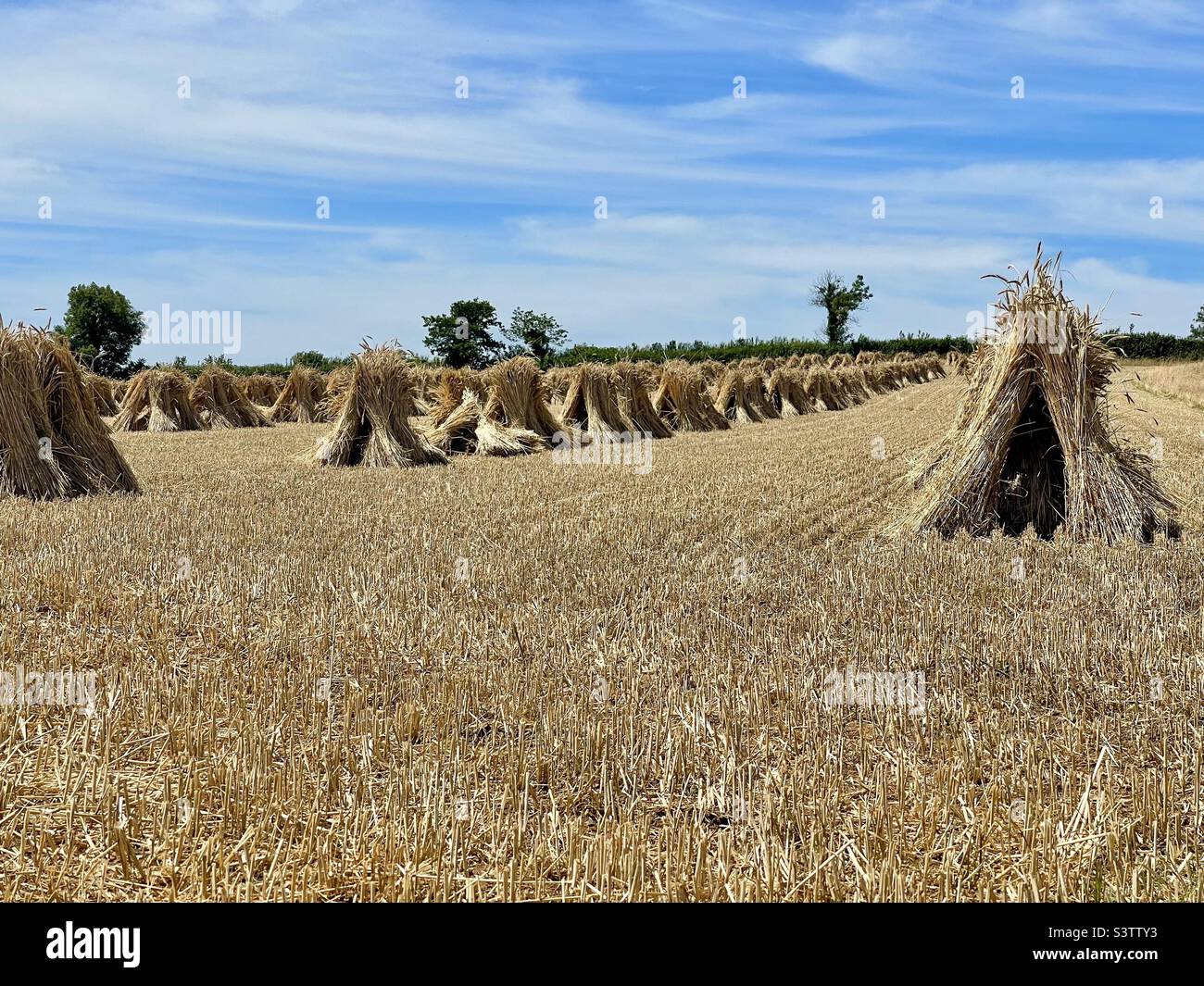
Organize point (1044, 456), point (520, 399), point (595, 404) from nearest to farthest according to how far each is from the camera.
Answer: point (1044, 456) → point (520, 399) → point (595, 404)

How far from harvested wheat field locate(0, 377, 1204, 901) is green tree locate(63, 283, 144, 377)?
5900cm

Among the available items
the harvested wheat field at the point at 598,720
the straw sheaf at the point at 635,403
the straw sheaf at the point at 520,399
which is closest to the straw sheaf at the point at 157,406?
the straw sheaf at the point at 520,399

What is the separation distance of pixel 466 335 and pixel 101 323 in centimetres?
2323

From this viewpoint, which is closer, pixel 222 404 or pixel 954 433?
pixel 954 433

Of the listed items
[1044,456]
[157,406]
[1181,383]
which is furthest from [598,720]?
[1181,383]

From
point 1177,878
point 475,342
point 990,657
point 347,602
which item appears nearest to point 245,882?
point 1177,878

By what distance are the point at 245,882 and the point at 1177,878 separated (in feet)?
8.11

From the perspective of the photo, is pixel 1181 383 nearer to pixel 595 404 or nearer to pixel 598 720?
pixel 595 404

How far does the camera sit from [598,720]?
3682mm

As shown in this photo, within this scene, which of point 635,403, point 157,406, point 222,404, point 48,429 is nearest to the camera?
point 48,429

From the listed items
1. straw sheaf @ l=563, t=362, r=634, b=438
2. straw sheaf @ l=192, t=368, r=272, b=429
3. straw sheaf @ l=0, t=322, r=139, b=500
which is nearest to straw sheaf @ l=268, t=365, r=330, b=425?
straw sheaf @ l=192, t=368, r=272, b=429

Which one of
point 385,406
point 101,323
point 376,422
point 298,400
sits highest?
point 101,323

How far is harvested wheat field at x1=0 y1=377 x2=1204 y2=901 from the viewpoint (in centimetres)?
270

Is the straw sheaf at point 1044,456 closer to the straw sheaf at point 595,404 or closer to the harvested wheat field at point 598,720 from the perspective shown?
the harvested wheat field at point 598,720
